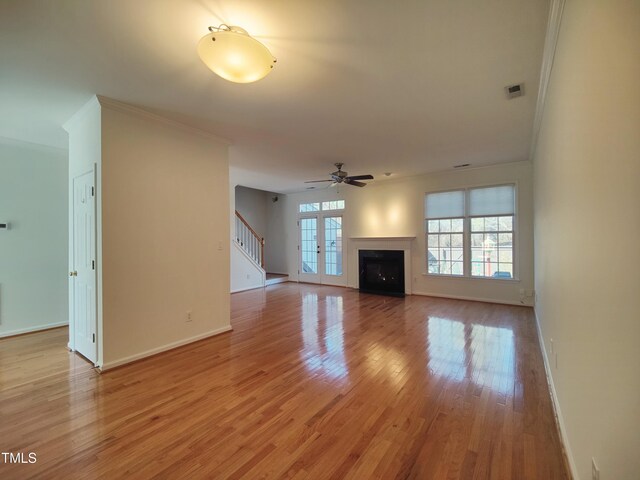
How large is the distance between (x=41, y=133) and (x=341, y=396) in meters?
5.02

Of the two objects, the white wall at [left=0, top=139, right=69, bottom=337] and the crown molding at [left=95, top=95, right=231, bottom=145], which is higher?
the crown molding at [left=95, top=95, right=231, bottom=145]

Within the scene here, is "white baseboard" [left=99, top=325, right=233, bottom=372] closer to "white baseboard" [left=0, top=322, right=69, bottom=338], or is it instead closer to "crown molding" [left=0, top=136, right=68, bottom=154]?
"white baseboard" [left=0, top=322, right=69, bottom=338]

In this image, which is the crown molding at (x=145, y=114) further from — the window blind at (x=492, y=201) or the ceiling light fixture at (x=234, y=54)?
the window blind at (x=492, y=201)

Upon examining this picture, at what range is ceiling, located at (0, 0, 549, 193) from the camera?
1825mm

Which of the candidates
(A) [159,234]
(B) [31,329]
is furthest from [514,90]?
(B) [31,329]

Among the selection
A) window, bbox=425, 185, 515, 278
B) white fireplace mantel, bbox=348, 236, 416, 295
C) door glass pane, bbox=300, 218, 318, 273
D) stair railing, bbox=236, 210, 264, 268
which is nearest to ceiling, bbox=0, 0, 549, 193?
window, bbox=425, 185, 515, 278

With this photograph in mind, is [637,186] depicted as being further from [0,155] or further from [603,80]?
[0,155]

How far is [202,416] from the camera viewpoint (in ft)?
7.14

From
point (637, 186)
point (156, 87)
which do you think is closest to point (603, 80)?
point (637, 186)

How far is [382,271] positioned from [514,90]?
15.8 ft

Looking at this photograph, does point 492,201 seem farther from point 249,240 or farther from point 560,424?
point 249,240

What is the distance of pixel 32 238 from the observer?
4273mm

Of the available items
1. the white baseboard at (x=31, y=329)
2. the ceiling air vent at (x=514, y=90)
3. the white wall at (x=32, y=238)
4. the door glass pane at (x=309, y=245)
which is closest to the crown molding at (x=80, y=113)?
the white wall at (x=32, y=238)

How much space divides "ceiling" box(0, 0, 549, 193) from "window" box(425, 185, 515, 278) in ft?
5.71
